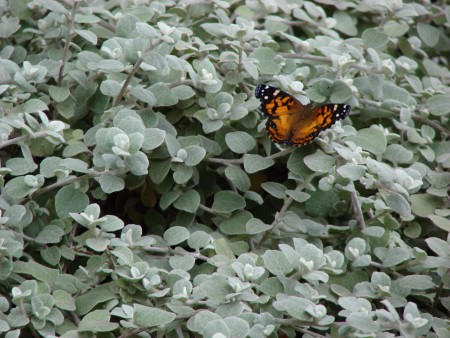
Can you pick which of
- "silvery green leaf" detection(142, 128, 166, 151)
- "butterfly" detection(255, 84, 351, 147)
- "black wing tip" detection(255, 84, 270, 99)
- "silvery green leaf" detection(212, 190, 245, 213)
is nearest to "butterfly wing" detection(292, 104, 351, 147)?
"butterfly" detection(255, 84, 351, 147)

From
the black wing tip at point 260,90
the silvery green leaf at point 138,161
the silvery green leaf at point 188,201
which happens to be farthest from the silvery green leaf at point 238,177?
the silvery green leaf at point 138,161

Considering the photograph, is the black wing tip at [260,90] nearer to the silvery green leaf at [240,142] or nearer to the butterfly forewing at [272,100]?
the butterfly forewing at [272,100]

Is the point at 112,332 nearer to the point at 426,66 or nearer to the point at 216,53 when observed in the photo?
the point at 216,53

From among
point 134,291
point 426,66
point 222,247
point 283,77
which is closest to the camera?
point 134,291

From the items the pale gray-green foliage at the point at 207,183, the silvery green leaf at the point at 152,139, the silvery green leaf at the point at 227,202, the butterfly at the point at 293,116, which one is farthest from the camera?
the silvery green leaf at the point at 227,202

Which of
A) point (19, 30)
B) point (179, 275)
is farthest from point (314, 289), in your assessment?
point (19, 30)

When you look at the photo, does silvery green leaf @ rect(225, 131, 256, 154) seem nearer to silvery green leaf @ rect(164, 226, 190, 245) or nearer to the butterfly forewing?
the butterfly forewing
